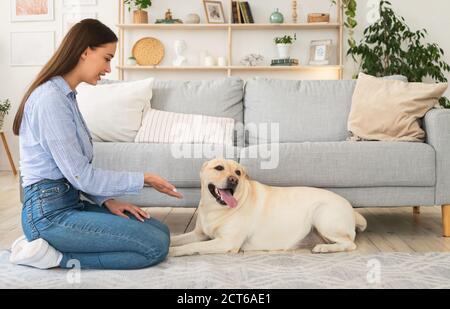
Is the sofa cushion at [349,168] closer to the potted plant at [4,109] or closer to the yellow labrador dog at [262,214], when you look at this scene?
the yellow labrador dog at [262,214]

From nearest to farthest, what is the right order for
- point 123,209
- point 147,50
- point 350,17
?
point 123,209 → point 350,17 → point 147,50

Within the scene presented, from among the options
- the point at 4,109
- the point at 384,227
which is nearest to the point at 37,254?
the point at 384,227

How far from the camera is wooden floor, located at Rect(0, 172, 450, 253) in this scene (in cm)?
249

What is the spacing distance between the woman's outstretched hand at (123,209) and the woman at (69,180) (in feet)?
0.24

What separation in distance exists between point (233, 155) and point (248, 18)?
9.73ft

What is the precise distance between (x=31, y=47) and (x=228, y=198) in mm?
4077

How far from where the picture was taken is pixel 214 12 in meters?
→ 5.40

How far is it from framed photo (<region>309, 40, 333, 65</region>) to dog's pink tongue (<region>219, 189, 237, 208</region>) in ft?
10.8

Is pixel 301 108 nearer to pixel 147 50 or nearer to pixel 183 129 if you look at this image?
pixel 183 129

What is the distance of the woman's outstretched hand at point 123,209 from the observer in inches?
83.0

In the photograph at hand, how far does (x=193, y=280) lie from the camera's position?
1.92 metres

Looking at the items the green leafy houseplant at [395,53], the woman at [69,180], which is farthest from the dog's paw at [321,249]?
the green leafy houseplant at [395,53]

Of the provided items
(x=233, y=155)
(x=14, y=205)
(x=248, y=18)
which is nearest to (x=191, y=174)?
(x=233, y=155)

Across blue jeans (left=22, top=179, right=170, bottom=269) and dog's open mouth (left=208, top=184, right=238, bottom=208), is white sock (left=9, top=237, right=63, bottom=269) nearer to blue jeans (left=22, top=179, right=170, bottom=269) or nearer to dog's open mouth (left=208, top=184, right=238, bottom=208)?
blue jeans (left=22, top=179, right=170, bottom=269)
